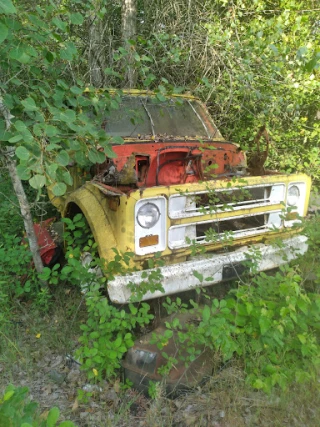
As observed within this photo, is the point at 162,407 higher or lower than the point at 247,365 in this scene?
lower

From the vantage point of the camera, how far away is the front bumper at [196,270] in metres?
2.24

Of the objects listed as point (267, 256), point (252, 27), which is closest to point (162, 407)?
point (267, 256)

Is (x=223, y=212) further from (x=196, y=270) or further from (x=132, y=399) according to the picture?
(x=132, y=399)

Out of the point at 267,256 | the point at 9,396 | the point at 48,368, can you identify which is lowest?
the point at 48,368

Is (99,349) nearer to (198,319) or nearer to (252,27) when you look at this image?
(198,319)

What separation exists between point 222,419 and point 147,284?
851 millimetres

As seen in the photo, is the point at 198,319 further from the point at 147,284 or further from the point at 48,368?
the point at 48,368

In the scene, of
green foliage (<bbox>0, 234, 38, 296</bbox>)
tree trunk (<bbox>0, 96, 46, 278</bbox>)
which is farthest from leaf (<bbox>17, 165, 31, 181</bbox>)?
green foliage (<bbox>0, 234, 38, 296</bbox>)

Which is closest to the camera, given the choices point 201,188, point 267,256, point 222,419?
point 222,419

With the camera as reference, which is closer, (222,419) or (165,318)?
(222,419)

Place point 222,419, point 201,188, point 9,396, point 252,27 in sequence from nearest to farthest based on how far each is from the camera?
point 9,396 → point 222,419 → point 201,188 → point 252,27

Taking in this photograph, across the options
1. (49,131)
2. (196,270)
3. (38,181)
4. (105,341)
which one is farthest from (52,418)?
(196,270)

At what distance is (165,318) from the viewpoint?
261 centimetres

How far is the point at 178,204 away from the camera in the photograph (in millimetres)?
2467
